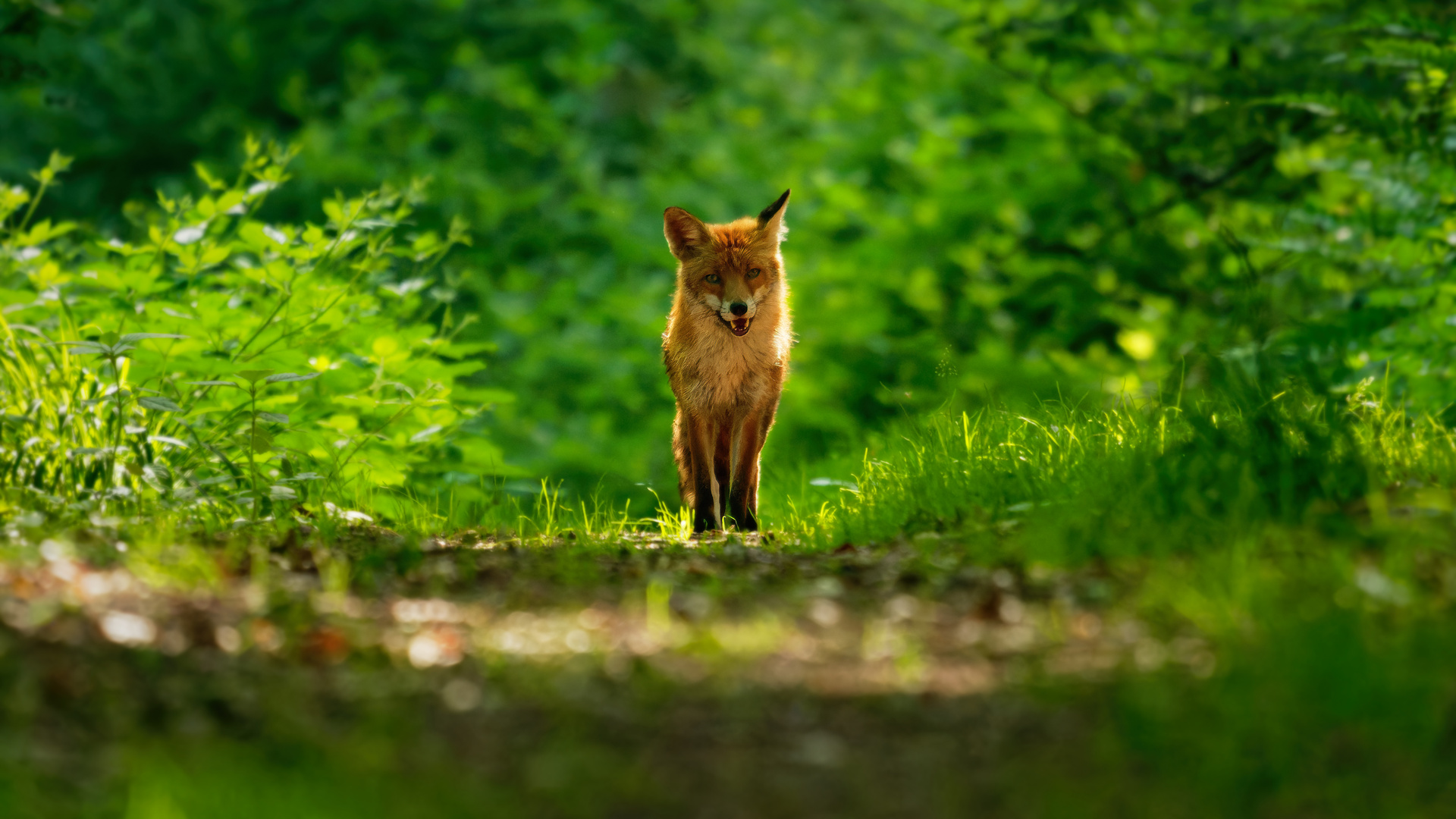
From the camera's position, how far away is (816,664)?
3.02m

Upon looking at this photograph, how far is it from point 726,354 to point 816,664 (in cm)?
333

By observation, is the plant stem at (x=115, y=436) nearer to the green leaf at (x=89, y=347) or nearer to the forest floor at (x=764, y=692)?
the green leaf at (x=89, y=347)

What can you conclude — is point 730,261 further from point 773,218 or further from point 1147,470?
point 1147,470

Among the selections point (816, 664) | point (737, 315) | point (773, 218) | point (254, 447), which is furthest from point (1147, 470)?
point (254, 447)

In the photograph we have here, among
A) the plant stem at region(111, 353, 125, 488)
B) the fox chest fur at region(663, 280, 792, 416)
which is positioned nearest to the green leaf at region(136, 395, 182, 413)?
the plant stem at region(111, 353, 125, 488)

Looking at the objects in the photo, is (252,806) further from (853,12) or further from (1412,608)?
(853,12)

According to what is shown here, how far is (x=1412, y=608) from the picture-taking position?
2.98 meters

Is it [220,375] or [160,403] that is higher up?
[220,375]

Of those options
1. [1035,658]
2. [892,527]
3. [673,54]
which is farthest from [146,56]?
[1035,658]

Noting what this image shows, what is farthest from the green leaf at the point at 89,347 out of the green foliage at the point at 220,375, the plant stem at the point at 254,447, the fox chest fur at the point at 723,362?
the fox chest fur at the point at 723,362

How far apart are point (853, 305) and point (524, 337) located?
253 cm

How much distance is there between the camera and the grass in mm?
2461

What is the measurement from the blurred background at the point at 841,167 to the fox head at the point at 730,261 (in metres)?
0.94

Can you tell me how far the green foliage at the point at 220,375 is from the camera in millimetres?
4898
